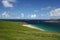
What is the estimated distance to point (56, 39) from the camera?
29297mm

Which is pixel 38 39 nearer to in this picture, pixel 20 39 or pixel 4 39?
pixel 20 39

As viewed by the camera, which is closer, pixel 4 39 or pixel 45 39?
pixel 4 39

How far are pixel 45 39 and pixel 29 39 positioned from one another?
3173 mm

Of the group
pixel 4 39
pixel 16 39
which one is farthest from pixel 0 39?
pixel 16 39

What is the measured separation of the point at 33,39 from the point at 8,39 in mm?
4715

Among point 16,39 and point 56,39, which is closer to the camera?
point 16,39

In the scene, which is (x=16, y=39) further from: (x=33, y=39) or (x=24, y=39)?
(x=33, y=39)

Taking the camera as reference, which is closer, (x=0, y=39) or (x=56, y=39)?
(x=0, y=39)

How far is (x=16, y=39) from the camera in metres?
26.9

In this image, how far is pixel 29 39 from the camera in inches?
1080

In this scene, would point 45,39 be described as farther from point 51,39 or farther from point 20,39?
point 20,39

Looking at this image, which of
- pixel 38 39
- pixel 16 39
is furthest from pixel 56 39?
pixel 16 39

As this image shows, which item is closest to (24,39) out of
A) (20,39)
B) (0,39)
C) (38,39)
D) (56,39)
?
(20,39)

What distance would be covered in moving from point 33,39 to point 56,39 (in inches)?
197
